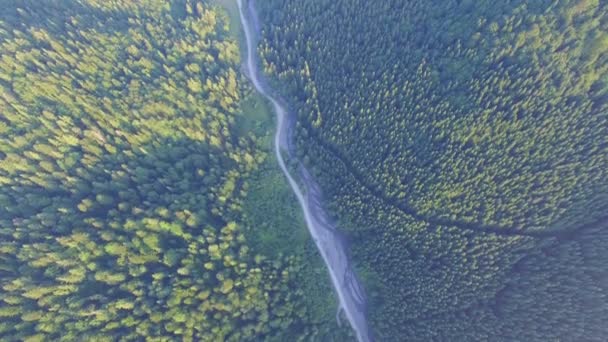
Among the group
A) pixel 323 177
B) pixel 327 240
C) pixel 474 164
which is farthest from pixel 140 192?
pixel 474 164

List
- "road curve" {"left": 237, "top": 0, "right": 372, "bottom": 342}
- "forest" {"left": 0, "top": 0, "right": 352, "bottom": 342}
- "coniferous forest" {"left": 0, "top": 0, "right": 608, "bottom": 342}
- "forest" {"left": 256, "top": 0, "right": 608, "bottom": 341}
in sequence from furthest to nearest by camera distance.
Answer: "road curve" {"left": 237, "top": 0, "right": 372, "bottom": 342}, "forest" {"left": 256, "top": 0, "right": 608, "bottom": 341}, "coniferous forest" {"left": 0, "top": 0, "right": 608, "bottom": 342}, "forest" {"left": 0, "top": 0, "right": 352, "bottom": 342}

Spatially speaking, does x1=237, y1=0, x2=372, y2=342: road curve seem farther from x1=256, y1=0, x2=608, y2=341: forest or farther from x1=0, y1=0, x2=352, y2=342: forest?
x1=256, y1=0, x2=608, y2=341: forest

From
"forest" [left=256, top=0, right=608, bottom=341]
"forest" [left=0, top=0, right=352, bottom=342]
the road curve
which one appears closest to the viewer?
"forest" [left=0, top=0, right=352, bottom=342]

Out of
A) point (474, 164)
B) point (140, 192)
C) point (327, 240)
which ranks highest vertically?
point (140, 192)

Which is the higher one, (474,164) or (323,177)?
(323,177)

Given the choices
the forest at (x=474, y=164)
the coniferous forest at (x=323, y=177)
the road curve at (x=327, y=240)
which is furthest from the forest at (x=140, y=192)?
the forest at (x=474, y=164)

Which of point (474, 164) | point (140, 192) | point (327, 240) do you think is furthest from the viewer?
point (327, 240)

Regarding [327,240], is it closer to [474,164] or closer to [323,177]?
[323,177]

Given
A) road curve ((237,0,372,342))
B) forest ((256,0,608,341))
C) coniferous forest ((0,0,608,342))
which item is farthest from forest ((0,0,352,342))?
forest ((256,0,608,341))
